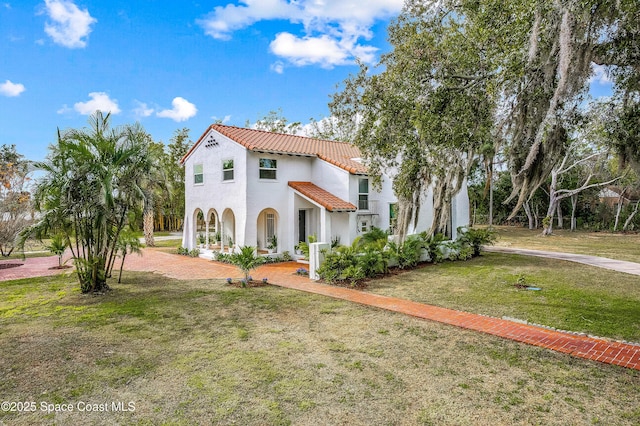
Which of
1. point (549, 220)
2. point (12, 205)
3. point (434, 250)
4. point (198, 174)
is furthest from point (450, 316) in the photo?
point (549, 220)

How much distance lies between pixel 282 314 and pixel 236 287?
3614 millimetres

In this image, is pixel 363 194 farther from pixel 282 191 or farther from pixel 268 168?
pixel 268 168

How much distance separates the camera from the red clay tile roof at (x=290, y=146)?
1731cm

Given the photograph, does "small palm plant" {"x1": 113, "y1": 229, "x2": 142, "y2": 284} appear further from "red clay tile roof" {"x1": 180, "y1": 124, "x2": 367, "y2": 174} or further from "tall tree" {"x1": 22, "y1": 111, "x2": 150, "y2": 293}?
"red clay tile roof" {"x1": 180, "y1": 124, "x2": 367, "y2": 174}

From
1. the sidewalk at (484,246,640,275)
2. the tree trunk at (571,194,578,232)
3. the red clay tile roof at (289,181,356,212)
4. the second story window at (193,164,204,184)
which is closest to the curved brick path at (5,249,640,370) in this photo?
the red clay tile roof at (289,181,356,212)

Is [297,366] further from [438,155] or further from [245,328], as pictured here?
[438,155]

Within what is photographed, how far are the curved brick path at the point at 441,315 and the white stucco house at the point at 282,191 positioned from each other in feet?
8.21

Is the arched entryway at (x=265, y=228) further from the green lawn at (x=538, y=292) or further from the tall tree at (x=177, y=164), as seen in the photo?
the tall tree at (x=177, y=164)

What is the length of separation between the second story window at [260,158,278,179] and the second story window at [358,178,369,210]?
433 cm

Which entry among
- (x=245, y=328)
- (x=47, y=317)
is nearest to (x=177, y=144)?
(x=47, y=317)

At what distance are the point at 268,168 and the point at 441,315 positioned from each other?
11356 millimetres

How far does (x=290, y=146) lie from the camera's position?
1886 cm

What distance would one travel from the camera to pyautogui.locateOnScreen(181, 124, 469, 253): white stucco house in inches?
665

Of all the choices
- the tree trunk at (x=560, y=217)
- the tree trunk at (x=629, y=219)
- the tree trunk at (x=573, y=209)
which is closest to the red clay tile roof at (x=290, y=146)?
the tree trunk at (x=573, y=209)
